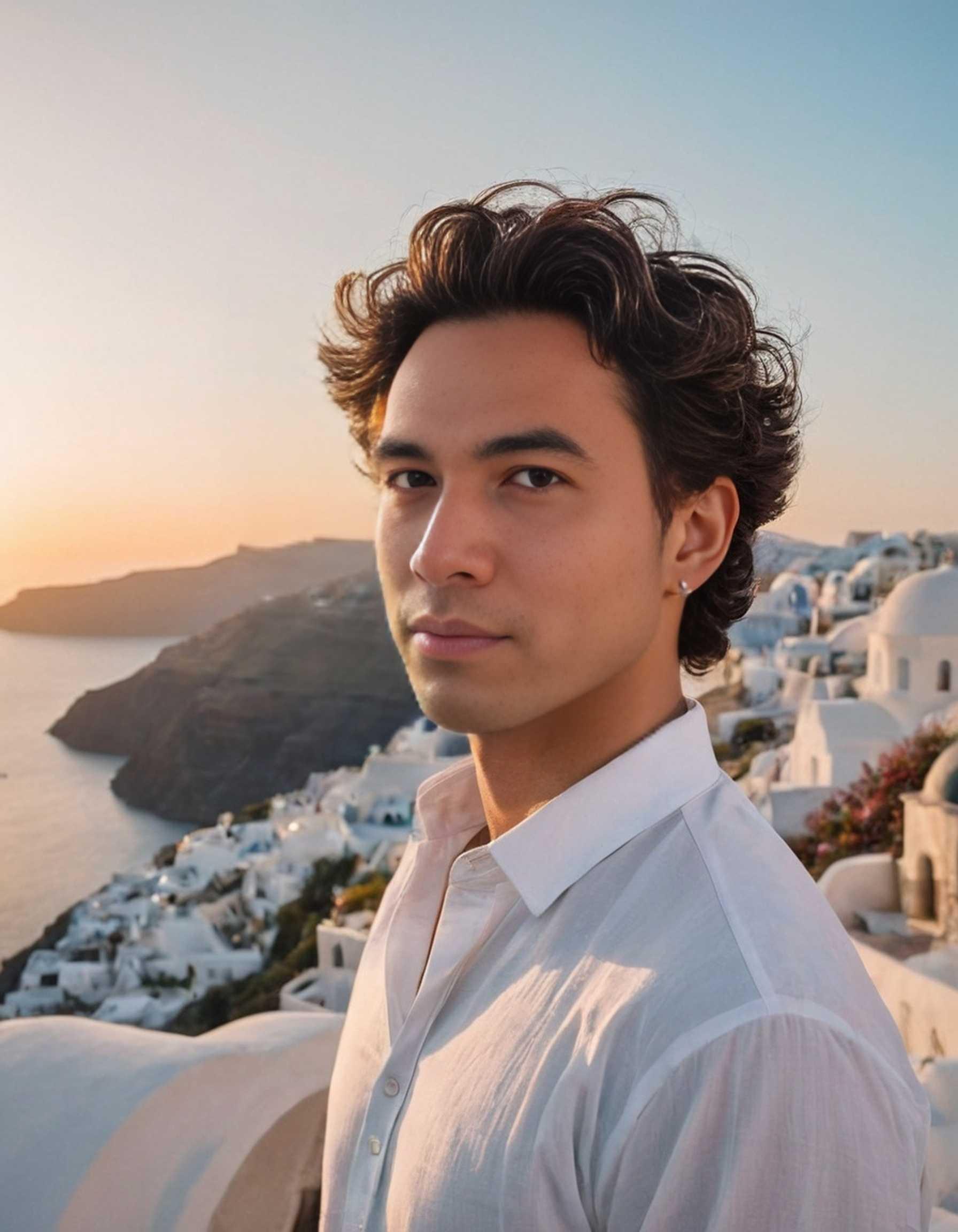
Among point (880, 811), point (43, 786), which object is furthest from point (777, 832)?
point (43, 786)

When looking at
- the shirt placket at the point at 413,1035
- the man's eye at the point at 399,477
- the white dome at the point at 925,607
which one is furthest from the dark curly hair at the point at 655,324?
the white dome at the point at 925,607

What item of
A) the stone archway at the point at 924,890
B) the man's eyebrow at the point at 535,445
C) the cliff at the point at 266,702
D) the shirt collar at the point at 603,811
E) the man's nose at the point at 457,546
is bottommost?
the cliff at the point at 266,702

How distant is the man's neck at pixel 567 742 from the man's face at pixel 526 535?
0.10 feet

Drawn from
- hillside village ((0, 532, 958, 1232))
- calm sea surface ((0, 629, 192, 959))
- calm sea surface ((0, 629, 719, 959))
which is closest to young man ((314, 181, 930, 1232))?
hillside village ((0, 532, 958, 1232))

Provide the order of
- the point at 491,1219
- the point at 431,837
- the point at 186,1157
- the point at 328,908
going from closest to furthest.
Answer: the point at 491,1219, the point at 431,837, the point at 186,1157, the point at 328,908

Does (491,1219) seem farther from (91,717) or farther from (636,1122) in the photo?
(91,717)

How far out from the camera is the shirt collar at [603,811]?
1044 millimetres

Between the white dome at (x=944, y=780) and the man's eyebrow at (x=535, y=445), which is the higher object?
the man's eyebrow at (x=535, y=445)

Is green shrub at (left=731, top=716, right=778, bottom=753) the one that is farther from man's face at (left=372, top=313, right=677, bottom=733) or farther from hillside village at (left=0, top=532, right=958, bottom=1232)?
man's face at (left=372, top=313, right=677, bottom=733)

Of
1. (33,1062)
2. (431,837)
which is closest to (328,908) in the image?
(33,1062)

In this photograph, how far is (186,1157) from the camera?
90.5 inches

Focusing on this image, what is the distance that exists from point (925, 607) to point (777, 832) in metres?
10.3

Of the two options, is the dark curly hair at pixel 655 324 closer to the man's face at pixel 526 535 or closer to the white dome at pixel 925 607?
the man's face at pixel 526 535

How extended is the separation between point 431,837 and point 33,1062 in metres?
1.57
